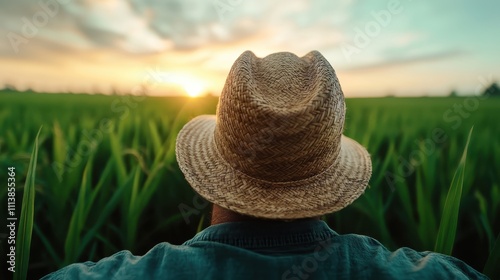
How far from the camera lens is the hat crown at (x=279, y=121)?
914 mm

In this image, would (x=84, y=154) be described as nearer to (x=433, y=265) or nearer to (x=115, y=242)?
(x=115, y=242)

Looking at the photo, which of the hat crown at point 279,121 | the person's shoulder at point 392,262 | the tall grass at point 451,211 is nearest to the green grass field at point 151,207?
the tall grass at point 451,211

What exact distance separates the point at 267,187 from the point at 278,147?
0.10 metres

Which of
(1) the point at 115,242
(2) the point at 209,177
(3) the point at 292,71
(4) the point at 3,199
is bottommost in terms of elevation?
(1) the point at 115,242

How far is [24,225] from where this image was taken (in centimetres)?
103

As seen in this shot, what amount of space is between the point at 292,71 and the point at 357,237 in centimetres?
43

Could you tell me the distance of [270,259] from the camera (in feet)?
2.71

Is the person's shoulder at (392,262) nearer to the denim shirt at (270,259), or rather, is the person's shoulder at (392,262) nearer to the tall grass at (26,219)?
the denim shirt at (270,259)

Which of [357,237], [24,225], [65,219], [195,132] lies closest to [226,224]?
[357,237]

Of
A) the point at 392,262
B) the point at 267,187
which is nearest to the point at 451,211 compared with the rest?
the point at 392,262

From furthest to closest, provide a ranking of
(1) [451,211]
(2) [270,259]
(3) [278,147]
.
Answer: (1) [451,211]
(3) [278,147]
(2) [270,259]

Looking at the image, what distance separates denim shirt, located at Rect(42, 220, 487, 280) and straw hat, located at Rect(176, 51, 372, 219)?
57 millimetres

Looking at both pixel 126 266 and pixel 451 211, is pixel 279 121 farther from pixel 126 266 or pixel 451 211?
pixel 451 211

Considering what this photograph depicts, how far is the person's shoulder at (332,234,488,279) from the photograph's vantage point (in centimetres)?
86
